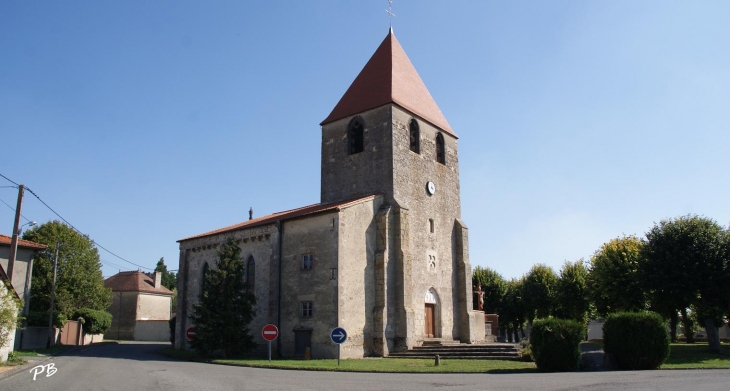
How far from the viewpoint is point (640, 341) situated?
17625 millimetres

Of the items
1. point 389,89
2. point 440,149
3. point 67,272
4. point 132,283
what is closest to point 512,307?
point 440,149

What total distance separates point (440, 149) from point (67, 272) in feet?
106

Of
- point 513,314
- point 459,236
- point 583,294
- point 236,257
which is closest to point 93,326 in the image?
point 236,257

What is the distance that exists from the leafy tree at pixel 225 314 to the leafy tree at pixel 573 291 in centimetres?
2804

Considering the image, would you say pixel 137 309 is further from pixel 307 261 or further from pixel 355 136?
pixel 307 261

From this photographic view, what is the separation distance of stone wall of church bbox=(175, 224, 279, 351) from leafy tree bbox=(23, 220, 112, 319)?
1547cm

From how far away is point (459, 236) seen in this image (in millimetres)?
29906

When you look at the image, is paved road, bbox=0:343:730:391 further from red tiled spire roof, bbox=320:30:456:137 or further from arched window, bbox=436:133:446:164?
arched window, bbox=436:133:446:164

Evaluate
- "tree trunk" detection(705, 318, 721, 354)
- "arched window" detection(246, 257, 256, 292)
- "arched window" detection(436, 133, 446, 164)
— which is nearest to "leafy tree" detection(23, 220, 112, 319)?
"arched window" detection(246, 257, 256, 292)

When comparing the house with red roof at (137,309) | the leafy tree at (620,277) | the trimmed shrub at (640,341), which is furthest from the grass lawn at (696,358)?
the house with red roof at (137,309)

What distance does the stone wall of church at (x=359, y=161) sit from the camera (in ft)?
89.7

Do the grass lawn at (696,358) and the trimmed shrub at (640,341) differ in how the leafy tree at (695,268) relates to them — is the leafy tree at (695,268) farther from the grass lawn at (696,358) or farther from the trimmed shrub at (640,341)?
the trimmed shrub at (640,341)

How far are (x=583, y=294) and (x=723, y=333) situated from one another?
116ft

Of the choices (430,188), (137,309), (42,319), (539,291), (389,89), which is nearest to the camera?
(389,89)
